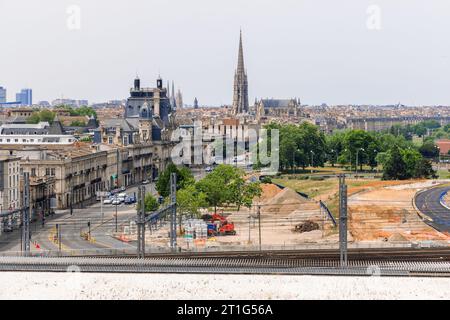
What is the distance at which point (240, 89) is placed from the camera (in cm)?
13475

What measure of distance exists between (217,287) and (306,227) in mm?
16445

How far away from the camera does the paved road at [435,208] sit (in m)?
36.6

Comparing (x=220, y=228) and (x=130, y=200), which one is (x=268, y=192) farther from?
(x=220, y=228)

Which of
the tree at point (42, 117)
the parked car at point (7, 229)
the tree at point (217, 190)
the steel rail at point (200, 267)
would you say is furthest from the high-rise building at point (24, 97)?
the steel rail at point (200, 267)

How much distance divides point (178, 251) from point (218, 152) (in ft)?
168

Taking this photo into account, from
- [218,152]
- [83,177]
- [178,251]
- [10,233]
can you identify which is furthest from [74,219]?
[218,152]

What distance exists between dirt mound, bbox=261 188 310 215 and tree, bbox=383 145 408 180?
9255 millimetres

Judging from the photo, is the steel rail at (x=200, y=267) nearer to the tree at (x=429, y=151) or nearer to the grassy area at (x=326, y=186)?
the grassy area at (x=326, y=186)

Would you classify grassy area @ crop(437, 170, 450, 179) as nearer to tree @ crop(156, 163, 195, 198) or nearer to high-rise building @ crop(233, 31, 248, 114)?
tree @ crop(156, 163, 195, 198)

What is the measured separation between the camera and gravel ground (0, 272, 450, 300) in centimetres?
2056

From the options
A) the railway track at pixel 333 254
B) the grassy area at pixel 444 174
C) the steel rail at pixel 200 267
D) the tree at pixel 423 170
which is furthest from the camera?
the grassy area at pixel 444 174

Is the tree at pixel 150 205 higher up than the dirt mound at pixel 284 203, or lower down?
higher up

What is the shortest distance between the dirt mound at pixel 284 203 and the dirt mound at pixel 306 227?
6.23 meters
